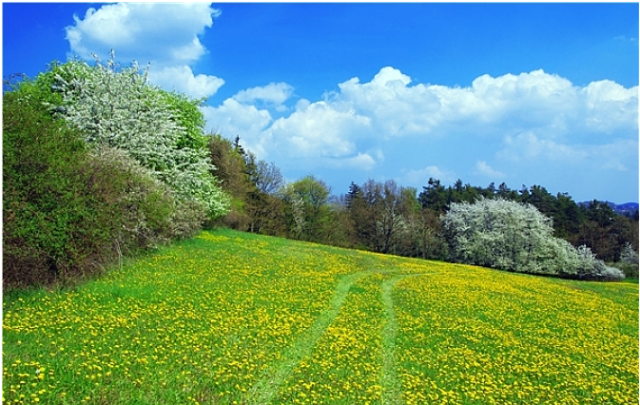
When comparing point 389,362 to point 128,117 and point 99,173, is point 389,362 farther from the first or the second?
point 128,117

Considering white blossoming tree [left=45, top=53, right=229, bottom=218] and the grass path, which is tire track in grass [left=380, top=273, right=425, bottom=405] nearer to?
the grass path

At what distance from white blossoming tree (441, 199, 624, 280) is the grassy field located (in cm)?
4714

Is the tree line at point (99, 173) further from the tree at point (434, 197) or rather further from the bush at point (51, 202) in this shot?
the tree at point (434, 197)

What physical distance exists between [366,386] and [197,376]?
154 inches

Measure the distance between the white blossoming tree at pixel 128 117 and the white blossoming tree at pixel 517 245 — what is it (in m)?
50.8

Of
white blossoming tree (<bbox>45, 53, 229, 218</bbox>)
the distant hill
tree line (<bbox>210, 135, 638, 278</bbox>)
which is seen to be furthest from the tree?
white blossoming tree (<bbox>45, 53, 229, 218</bbox>)

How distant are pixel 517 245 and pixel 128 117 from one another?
59.1 meters

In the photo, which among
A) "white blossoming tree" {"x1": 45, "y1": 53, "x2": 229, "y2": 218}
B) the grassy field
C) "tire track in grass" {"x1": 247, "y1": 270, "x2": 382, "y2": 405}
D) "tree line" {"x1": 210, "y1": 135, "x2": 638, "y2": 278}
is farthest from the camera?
"tree line" {"x1": 210, "y1": 135, "x2": 638, "y2": 278}

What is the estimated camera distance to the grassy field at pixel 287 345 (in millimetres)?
9750

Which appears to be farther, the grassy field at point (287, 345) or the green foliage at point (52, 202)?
the green foliage at point (52, 202)

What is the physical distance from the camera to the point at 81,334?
37.8 feet

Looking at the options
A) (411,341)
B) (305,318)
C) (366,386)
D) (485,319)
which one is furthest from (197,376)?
(485,319)

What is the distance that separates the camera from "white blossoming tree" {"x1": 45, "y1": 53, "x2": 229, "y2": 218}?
26312 mm

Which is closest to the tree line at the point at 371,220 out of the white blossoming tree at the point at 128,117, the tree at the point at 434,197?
the tree at the point at 434,197
